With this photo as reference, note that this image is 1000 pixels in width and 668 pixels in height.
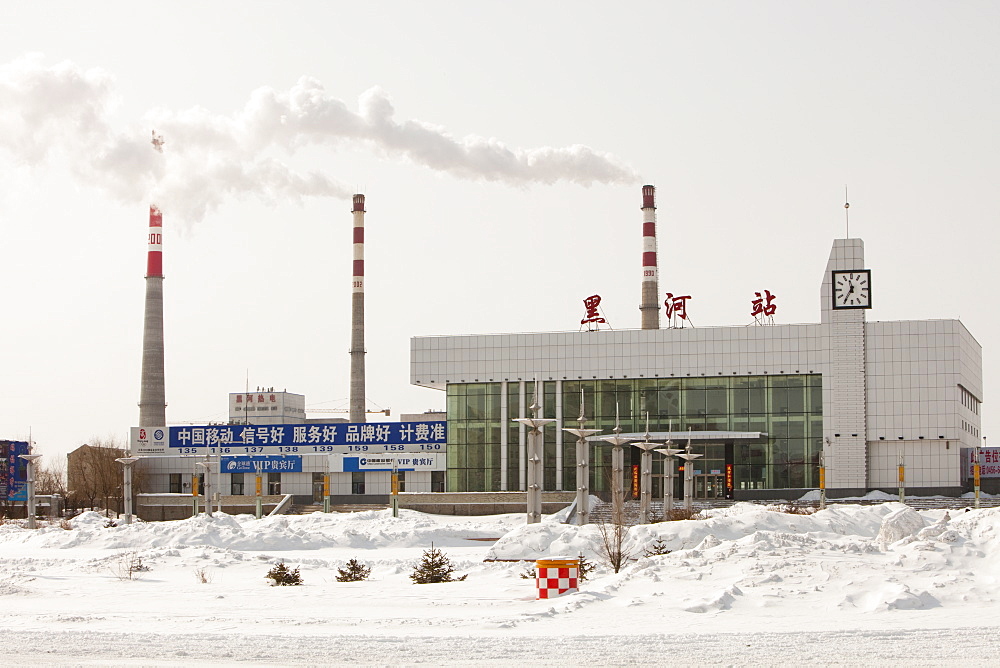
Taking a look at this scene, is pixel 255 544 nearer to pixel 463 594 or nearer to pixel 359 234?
pixel 463 594

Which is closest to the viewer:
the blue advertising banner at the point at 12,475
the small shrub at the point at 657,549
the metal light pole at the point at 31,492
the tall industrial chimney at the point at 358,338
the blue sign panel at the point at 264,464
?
the small shrub at the point at 657,549

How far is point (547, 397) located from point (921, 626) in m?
59.7

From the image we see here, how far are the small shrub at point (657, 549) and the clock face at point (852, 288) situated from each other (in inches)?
1814

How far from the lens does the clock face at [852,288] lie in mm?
74312

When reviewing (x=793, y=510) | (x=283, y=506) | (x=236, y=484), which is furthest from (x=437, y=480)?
(x=793, y=510)

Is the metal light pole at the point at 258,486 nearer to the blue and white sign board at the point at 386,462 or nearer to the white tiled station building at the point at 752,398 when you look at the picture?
the blue and white sign board at the point at 386,462

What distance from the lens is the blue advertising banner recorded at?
86062 millimetres

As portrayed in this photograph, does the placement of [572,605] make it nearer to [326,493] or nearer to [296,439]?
[326,493]

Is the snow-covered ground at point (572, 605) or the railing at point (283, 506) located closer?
the snow-covered ground at point (572, 605)

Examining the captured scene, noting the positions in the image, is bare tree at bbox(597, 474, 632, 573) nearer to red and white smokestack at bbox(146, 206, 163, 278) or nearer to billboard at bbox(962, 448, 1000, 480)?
billboard at bbox(962, 448, 1000, 480)

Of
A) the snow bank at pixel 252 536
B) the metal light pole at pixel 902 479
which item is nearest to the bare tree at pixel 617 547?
the snow bank at pixel 252 536

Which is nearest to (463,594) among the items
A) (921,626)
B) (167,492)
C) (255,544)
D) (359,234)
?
(921,626)

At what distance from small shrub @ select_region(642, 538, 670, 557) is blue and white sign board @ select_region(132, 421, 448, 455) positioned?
48.5 meters

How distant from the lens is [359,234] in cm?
9644
